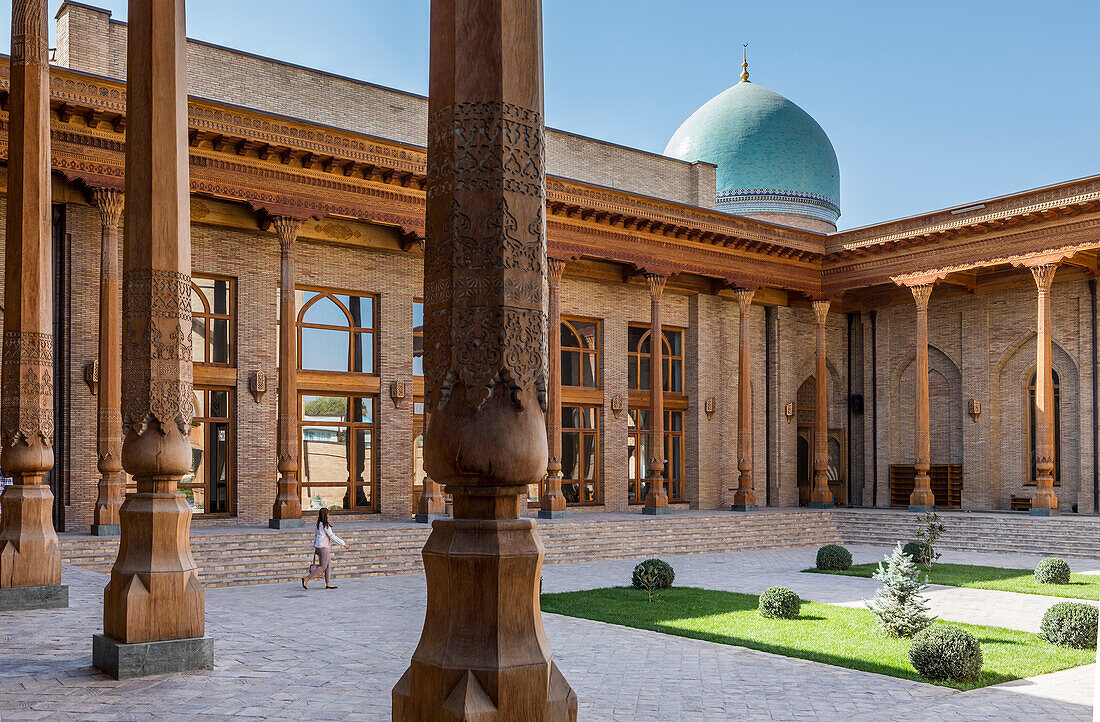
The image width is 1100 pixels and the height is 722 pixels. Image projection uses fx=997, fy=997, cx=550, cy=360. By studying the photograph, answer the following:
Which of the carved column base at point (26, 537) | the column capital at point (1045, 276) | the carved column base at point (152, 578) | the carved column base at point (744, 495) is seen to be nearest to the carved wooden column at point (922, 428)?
the column capital at point (1045, 276)

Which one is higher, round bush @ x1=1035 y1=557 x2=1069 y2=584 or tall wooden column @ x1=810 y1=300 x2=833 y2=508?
tall wooden column @ x1=810 y1=300 x2=833 y2=508

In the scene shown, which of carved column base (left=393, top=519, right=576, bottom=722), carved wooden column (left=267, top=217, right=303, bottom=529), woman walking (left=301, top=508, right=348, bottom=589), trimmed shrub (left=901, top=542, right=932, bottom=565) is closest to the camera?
carved column base (left=393, top=519, right=576, bottom=722)

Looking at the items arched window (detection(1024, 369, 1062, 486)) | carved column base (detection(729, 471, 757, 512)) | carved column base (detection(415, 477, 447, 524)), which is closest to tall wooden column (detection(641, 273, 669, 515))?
carved column base (detection(729, 471, 757, 512))

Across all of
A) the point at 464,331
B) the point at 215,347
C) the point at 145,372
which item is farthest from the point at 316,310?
the point at 464,331

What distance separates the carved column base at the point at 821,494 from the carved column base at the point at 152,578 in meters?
21.9

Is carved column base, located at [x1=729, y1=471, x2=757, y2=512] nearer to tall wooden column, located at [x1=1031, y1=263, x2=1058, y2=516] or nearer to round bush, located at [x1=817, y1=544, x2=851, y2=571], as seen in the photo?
tall wooden column, located at [x1=1031, y1=263, x2=1058, y2=516]

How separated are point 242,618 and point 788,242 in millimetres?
19180

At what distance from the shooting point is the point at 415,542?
18.0 meters

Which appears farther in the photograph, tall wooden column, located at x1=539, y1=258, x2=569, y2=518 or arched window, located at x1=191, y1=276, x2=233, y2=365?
tall wooden column, located at x1=539, y1=258, x2=569, y2=518

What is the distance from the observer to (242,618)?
10930mm

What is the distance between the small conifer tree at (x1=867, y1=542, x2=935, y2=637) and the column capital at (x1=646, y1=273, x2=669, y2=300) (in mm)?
13840

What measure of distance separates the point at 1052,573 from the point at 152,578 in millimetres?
14129

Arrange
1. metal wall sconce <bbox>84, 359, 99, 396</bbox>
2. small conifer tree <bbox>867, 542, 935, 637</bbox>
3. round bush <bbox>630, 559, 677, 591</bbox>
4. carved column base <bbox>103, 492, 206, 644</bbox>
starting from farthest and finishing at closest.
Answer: metal wall sconce <bbox>84, 359, 99, 396</bbox>
round bush <bbox>630, 559, 677, 591</bbox>
small conifer tree <bbox>867, 542, 935, 637</bbox>
carved column base <bbox>103, 492, 206, 644</bbox>

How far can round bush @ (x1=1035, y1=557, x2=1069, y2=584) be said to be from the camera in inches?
617
